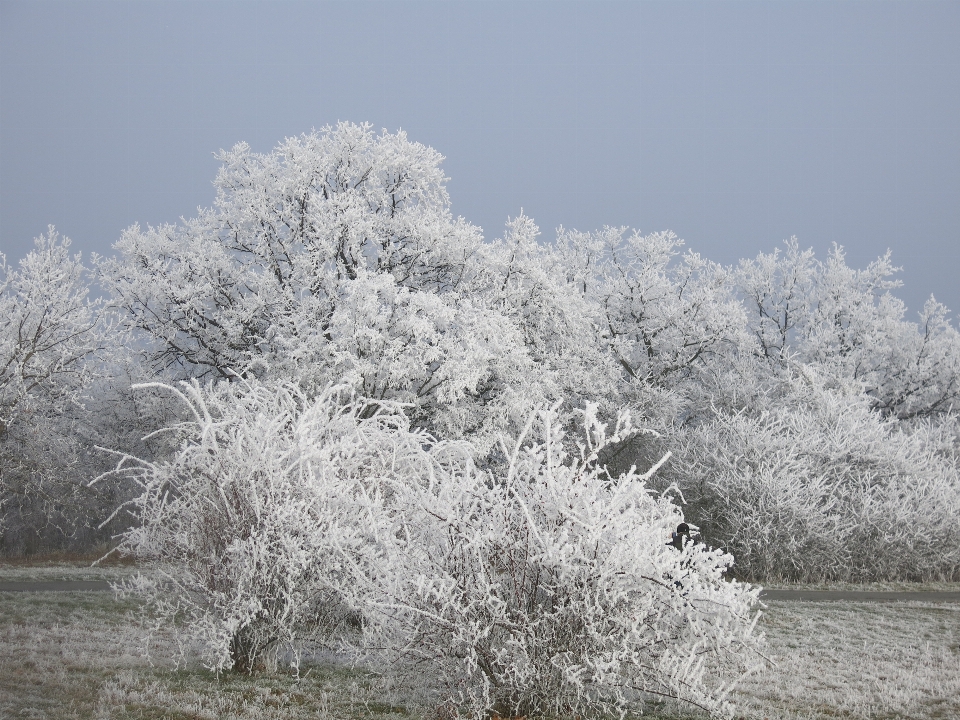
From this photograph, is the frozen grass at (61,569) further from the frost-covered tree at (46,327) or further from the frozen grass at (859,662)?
the frozen grass at (859,662)

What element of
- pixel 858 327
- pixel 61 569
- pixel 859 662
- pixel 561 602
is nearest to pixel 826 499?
pixel 859 662

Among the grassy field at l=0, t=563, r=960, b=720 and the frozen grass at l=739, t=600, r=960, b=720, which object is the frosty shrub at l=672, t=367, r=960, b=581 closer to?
the frozen grass at l=739, t=600, r=960, b=720

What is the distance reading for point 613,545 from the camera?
6.32 metres

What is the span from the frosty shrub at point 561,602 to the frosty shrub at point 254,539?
5.16ft

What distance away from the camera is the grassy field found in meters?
7.25

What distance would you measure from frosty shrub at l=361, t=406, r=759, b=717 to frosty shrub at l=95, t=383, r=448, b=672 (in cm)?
157

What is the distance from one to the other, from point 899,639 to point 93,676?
1062cm

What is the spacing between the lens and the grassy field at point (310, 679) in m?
7.25

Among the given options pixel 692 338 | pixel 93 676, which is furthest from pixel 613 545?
pixel 692 338

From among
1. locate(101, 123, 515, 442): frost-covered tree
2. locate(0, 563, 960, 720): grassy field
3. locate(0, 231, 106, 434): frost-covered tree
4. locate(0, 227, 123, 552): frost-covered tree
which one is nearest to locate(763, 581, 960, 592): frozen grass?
locate(0, 563, 960, 720): grassy field

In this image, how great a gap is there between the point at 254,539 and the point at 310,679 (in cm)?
167

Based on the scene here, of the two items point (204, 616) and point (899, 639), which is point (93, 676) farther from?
point (899, 639)

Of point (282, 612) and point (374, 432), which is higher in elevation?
point (374, 432)

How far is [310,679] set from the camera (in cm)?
849
